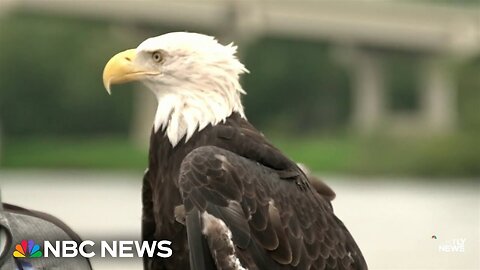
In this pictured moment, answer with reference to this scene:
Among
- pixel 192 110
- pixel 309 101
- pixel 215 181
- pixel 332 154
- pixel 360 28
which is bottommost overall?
pixel 332 154

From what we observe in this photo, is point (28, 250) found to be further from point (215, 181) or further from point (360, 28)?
point (360, 28)

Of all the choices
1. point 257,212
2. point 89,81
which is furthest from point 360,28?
point 257,212

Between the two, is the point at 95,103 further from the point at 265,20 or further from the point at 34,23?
the point at 265,20

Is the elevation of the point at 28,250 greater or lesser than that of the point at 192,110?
lesser

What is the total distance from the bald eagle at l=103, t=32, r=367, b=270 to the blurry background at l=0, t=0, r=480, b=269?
1.30 m

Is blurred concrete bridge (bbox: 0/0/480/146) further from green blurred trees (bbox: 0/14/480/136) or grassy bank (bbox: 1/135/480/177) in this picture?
green blurred trees (bbox: 0/14/480/136)

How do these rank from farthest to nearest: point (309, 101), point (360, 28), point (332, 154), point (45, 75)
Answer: point (309, 101), point (45, 75), point (360, 28), point (332, 154)

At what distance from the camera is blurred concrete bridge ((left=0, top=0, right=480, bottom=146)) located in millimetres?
26016

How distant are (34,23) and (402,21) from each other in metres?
15.6

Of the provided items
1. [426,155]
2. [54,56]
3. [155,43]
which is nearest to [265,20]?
[426,155]

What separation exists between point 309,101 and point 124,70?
38816 millimetres

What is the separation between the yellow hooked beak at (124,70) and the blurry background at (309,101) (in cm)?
164

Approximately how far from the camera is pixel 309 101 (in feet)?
138

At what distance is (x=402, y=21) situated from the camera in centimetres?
2867
